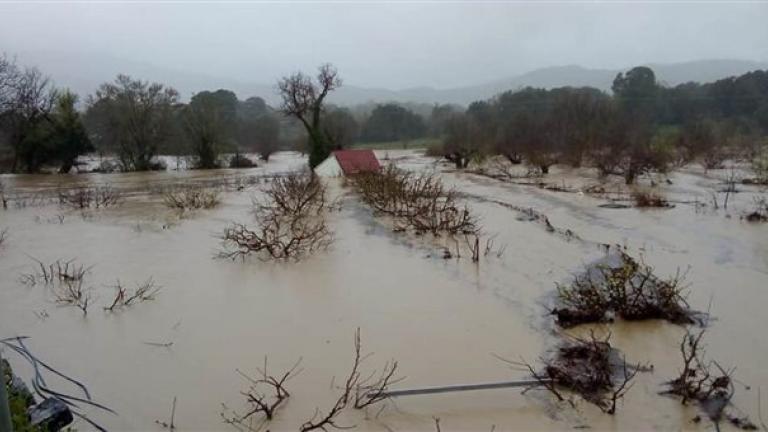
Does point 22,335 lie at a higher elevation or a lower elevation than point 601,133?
lower

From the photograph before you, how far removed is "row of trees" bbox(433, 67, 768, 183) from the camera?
1158 inches

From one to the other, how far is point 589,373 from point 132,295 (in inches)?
271

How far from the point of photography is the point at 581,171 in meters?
32.1

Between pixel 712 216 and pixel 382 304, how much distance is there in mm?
12140

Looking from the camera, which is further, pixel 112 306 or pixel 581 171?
pixel 581 171

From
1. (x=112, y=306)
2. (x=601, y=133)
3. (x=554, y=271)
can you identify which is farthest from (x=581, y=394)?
(x=601, y=133)

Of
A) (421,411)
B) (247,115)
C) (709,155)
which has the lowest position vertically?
(421,411)

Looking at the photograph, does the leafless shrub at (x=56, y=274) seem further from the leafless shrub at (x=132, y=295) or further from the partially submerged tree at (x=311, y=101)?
the partially submerged tree at (x=311, y=101)

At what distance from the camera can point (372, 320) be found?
8.09 metres

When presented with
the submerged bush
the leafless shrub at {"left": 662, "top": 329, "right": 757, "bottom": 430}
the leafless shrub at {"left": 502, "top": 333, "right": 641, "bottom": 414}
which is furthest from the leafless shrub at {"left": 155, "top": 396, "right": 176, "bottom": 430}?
the submerged bush

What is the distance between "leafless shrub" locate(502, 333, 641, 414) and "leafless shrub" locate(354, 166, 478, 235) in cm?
707

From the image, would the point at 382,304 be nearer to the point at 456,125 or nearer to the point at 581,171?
the point at 581,171

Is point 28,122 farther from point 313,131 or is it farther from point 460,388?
point 460,388

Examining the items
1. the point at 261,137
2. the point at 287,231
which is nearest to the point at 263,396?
the point at 287,231
